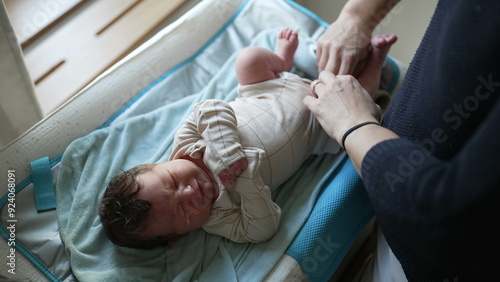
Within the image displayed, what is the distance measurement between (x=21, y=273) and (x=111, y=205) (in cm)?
28

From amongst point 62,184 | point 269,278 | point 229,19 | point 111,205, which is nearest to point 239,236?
point 269,278

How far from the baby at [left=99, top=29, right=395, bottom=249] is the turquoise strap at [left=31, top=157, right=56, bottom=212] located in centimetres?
20

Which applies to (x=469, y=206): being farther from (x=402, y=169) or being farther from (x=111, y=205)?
(x=111, y=205)

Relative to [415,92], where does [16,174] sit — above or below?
below

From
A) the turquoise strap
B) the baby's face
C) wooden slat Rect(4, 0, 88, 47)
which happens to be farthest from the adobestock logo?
wooden slat Rect(4, 0, 88, 47)

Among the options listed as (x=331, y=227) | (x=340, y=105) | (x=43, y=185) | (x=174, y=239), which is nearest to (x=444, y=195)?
(x=340, y=105)

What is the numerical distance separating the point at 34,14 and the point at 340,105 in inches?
57.7

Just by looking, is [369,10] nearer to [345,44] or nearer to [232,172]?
[345,44]

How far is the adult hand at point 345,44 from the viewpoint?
124cm

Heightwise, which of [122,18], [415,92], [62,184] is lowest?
Result: [62,184]

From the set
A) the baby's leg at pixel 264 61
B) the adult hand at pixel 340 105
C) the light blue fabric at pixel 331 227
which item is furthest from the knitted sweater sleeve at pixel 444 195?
the baby's leg at pixel 264 61

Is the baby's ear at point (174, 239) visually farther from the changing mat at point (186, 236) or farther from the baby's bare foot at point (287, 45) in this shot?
the baby's bare foot at point (287, 45)

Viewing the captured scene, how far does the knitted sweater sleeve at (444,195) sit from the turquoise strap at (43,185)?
857mm

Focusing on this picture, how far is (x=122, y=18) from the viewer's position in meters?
1.90
